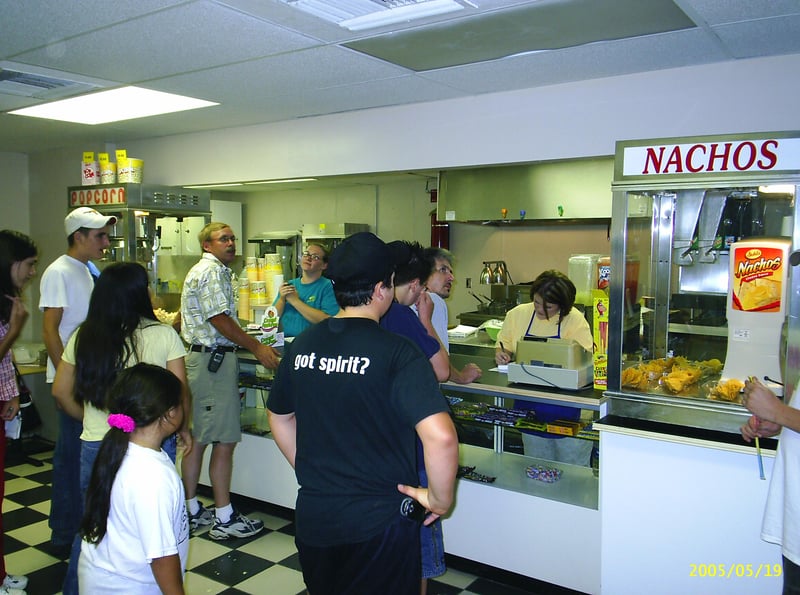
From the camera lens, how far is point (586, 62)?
299 centimetres

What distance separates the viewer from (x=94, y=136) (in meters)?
5.13

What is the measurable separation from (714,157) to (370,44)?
144cm

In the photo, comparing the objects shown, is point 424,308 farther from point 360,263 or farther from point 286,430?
point 360,263

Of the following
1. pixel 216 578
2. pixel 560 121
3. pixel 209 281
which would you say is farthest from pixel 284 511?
pixel 560 121

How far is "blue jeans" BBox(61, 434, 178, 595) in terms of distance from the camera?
2158 millimetres

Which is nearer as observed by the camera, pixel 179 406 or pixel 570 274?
pixel 179 406

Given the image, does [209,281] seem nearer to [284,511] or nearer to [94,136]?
[284,511]

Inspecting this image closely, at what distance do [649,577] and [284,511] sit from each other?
2.17 m

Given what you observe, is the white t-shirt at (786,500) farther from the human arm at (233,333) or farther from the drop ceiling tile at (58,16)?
the human arm at (233,333)

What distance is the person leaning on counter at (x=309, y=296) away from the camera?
13.6 feet

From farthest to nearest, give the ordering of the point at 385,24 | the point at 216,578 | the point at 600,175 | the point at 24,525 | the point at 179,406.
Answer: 1. the point at 600,175
2. the point at 24,525
3. the point at 216,578
4. the point at 385,24
5. the point at 179,406

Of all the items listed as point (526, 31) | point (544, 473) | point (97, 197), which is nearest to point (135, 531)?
point (544, 473)

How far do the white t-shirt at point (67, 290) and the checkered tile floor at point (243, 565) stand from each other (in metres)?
1.16

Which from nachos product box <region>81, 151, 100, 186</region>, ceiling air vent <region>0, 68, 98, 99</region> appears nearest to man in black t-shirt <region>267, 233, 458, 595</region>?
ceiling air vent <region>0, 68, 98, 99</region>
